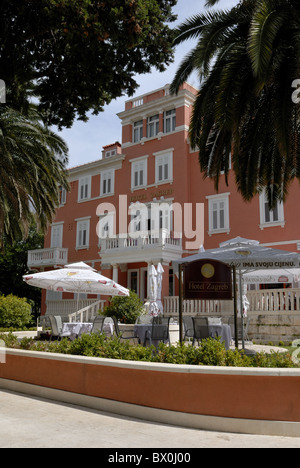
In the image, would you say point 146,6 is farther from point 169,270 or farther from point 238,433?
point 169,270

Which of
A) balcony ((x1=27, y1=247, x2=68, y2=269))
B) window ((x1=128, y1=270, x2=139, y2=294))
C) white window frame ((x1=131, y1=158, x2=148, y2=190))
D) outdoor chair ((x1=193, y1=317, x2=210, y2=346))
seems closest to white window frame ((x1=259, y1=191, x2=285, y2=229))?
white window frame ((x1=131, y1=158, x2=148, y2=190))

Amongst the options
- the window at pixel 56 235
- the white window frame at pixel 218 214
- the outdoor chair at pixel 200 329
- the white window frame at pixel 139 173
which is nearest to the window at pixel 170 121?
the white window frame at pixel 139 173

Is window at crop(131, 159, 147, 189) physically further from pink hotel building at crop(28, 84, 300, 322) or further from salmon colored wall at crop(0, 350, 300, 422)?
salmon colored wall at crop(0, 350, 300, 422)

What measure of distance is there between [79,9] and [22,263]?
1173 inches

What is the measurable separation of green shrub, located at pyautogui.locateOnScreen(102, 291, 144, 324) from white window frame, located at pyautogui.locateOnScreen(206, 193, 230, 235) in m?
7.98

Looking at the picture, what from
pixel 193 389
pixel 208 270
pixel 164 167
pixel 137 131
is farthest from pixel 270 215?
pixel 193 389

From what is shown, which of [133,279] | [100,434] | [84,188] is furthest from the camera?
[84,188]

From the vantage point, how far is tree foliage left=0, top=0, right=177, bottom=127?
8320 mm

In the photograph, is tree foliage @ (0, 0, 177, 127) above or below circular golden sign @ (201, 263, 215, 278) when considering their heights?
above

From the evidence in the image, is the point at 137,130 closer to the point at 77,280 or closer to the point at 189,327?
the point at 77,280

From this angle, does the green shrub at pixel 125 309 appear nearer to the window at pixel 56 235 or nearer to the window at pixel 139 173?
the window at pixel 139 173

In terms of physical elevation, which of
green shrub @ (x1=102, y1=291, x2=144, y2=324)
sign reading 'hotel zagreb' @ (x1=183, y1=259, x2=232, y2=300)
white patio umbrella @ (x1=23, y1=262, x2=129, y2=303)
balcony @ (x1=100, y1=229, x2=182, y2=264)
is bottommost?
green shrub @ (x1=102, y1=291, x2=144, y2=324)

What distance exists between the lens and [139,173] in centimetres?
2700

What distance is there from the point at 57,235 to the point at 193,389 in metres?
27.3
